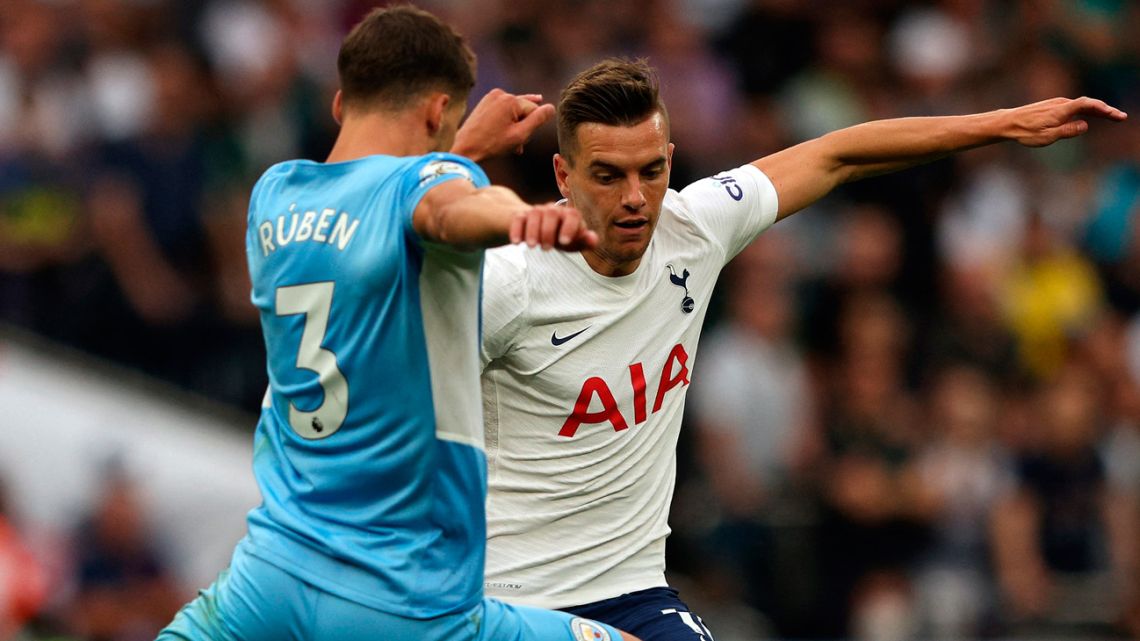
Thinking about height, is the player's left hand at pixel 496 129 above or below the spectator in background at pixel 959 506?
above

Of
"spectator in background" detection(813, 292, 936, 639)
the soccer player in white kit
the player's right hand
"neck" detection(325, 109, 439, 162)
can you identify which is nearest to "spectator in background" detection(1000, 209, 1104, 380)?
"spectator in background" detection(813, 292, 936, 639)

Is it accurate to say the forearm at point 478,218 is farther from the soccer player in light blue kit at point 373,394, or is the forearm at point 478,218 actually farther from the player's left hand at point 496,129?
the player's left hand at point 496,129

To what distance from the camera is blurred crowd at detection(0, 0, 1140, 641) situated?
11.8 m

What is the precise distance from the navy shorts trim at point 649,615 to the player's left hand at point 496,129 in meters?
1.61

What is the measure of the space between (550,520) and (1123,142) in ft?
30.3

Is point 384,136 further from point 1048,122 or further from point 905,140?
point 1048,122

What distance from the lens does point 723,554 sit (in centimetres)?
1170

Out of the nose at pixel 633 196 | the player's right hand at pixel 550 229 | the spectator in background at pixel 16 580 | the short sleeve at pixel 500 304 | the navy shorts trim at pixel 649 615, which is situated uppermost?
the nose at pixel 633 196

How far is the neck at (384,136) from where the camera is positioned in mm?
5285

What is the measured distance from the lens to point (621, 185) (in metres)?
6.32

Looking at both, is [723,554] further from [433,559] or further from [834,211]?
[433,559]

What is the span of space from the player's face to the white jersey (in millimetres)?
132

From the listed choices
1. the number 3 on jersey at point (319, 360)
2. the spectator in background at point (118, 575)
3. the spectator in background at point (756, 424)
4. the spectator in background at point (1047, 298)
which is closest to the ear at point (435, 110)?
the number 3 on jersey at point (319, 360)

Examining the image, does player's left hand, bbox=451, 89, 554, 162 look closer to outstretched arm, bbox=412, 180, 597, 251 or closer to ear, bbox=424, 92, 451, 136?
ear, bbox=424, 92, 451, 136
